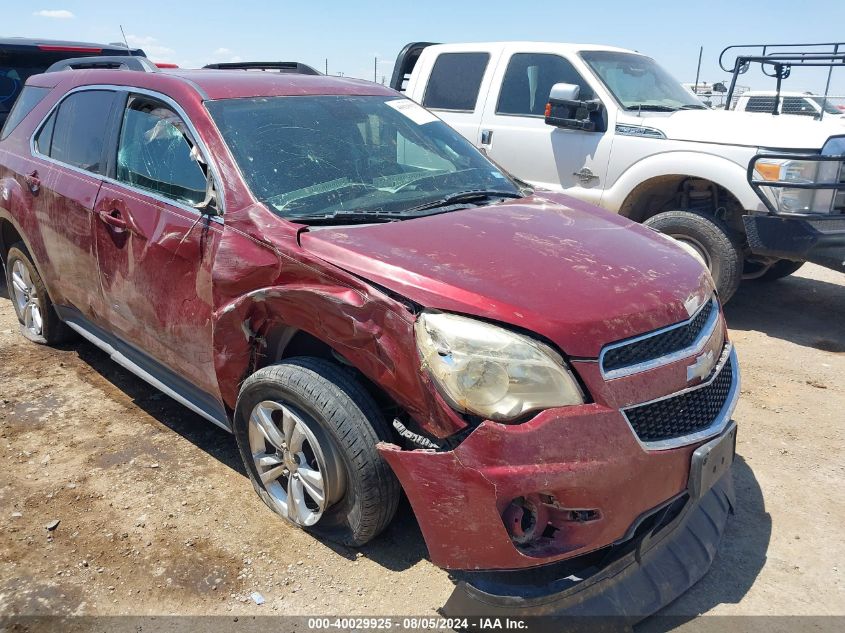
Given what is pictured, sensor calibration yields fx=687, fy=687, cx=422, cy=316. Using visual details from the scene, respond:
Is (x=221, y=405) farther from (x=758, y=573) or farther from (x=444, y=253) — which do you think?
(x=758, y=573)

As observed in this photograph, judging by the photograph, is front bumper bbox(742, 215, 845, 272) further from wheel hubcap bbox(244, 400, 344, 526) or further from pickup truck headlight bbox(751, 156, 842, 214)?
wheel hubcap bbox(244, 400, 344, 526)

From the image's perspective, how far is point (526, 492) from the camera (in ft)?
6.79

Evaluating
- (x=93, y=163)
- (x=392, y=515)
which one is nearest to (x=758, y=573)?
(x=392, y=515)

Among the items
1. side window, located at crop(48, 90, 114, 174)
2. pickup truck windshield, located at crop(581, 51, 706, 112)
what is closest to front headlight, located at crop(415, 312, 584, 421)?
side window, located at crop(48, 90, 114, 174)

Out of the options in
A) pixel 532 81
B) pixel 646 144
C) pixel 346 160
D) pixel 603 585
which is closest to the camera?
pixel 603 585

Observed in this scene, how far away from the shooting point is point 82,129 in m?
3.96

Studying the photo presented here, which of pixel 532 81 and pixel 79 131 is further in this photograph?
pixel 532 81

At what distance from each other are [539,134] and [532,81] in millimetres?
550

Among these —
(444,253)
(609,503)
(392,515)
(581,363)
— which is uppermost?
(444,253)

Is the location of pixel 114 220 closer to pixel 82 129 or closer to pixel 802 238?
pixel 82 129

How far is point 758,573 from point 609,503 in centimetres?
102

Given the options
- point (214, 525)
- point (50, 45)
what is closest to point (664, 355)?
point (214, 525)

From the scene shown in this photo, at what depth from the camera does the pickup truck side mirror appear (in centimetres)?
551

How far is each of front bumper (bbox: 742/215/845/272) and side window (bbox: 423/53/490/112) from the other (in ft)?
9.56
